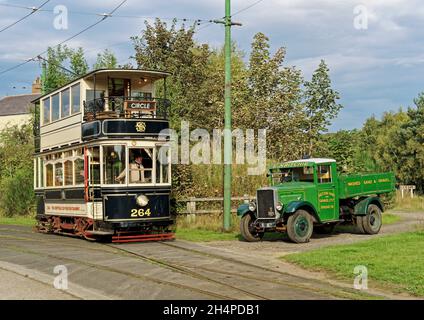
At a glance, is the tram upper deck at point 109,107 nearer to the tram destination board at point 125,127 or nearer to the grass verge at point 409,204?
the tram destination board at point 125,127

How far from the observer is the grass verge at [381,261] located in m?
10.7

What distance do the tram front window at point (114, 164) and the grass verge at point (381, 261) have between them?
6105 millimetres

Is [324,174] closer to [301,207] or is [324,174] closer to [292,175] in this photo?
[292,175]

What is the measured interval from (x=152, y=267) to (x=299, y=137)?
18.7m

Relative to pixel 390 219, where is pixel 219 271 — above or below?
below

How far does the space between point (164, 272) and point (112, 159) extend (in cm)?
672

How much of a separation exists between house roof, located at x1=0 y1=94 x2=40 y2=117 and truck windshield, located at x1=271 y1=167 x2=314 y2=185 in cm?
6088

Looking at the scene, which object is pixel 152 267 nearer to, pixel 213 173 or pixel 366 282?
pixel 366 282

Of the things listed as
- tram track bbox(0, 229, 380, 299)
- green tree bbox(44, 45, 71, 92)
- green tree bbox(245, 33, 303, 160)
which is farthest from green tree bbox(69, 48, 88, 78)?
tram track bbox(0, 229, 380, 299)

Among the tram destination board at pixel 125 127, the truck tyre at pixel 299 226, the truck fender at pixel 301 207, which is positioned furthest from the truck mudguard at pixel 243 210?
the tram destination board at pixel 125 127

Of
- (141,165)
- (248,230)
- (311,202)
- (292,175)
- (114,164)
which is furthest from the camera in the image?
(292,175)

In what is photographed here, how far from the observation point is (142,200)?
18.1 metres

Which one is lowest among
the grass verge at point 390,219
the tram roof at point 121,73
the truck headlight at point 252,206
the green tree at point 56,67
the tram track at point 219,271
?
the tram track at point 219,271

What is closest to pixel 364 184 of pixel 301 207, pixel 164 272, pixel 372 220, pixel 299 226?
pixel 372 220
